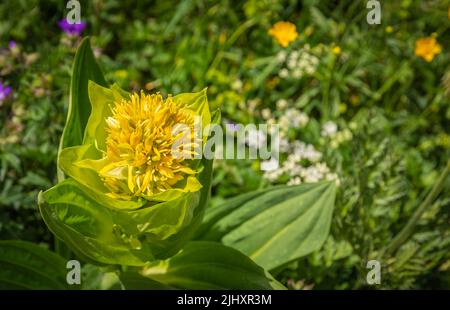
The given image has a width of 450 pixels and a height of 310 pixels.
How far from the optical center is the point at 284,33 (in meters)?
2.40

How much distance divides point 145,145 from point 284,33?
1.32 m

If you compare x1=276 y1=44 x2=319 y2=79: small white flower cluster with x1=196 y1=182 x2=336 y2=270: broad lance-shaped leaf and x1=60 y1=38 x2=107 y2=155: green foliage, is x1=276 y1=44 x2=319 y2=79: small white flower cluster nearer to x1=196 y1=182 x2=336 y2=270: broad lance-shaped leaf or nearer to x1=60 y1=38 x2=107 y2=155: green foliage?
x1=196 y1=182 x2=336 y2=270: broad lance-shaped leaf

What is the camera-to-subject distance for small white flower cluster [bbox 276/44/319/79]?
7.81 feet

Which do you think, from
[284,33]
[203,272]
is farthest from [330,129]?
[203,272]

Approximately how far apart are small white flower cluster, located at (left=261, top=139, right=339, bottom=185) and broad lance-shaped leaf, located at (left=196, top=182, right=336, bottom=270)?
0.23 meters

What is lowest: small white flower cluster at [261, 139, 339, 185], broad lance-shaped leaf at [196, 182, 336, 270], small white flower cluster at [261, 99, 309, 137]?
broad lance-shaped leaf at [196, 182, 336, 270]

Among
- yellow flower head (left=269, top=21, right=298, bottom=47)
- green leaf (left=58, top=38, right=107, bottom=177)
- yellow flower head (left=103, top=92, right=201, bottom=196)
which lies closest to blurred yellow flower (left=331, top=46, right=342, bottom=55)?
yellow flower head (left=269, top=21, right=298, bottom=47)

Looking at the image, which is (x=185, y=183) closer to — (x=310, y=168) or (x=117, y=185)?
(x=117, y=185)

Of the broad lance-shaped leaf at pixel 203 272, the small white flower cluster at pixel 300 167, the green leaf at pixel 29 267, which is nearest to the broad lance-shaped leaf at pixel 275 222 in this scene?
the broad lance-shaped leaf at pixel 203 272

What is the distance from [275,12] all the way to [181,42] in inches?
17.7

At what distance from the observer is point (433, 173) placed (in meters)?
2.19

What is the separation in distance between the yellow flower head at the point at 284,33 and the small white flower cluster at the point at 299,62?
0.17 ft

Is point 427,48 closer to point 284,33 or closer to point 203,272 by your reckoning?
point 284,33
